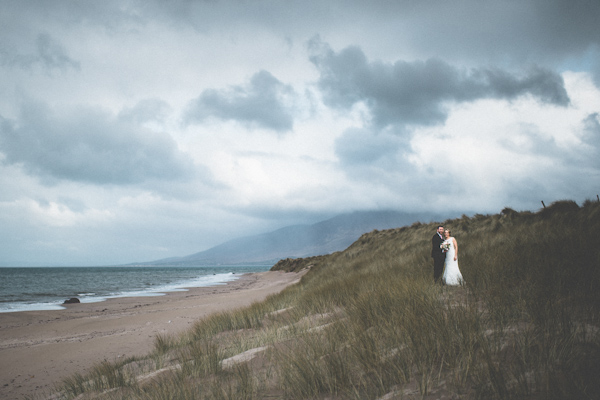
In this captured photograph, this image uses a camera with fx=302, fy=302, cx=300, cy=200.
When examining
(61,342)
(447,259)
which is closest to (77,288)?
(61,342)

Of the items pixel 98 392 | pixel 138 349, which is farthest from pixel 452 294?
pixel 138 349

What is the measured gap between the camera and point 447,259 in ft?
25.0

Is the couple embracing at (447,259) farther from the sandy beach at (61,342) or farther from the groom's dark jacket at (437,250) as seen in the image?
the sandy beach at (61,342)

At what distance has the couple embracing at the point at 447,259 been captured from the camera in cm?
691

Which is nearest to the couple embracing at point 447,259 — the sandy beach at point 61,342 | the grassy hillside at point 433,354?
the grassy hillside at point 433,354

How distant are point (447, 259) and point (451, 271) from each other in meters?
0.52

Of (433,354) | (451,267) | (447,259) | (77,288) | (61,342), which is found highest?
(447,259)

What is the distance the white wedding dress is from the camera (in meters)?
6.77

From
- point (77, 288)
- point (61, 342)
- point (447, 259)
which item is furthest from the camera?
point (77, 288)

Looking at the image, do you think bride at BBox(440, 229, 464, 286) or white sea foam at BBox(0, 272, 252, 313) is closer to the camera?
bride at BBox(440, 229, 464, 286)

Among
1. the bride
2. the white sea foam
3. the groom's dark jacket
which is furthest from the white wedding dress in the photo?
the white sea foam

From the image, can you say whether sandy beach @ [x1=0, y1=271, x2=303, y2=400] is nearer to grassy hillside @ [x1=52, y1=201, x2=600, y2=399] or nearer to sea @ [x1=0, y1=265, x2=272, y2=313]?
grassy hillside @ [x1=52, y1=201, x2=600, y2=399]

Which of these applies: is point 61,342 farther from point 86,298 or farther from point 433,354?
point 86,298

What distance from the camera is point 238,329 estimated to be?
784 cm
